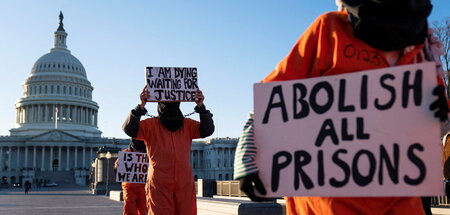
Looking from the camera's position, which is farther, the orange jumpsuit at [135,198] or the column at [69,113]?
the column at [69,113]

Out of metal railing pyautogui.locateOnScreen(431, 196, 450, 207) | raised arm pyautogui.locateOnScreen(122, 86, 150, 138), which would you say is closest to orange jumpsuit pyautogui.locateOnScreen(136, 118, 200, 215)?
raised arm pyautogui.locateOnScreen(122, 86, 150, 138)

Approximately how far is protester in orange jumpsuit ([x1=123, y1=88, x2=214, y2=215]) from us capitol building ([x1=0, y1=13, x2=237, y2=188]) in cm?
10119

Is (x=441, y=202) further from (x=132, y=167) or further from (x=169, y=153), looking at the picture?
(x=169, y=153)

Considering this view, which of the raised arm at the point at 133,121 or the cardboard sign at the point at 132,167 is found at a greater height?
the raised arm at the point at 133,121

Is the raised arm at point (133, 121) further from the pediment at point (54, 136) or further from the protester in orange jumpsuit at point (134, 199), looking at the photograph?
the pediment at point (54, 136)

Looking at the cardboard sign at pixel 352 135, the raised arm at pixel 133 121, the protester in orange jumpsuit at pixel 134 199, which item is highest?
the raised arm at pixel 133 121

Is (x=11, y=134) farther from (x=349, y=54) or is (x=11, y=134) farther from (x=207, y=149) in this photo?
(x=349, y=54)

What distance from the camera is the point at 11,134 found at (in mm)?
118750

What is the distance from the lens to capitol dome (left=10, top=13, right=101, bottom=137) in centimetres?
11825

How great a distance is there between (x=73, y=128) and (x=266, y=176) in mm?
121373

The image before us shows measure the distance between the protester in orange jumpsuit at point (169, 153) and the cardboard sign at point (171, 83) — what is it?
0.51 m

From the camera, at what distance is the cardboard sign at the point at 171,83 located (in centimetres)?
688

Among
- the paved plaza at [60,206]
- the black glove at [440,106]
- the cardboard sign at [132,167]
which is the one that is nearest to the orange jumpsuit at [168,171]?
the cardboard sign at [132,167]

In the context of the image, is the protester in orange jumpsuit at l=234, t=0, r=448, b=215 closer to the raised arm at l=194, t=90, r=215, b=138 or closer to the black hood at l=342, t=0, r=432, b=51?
the black hood at l=342, t=0, r=432, b=51
